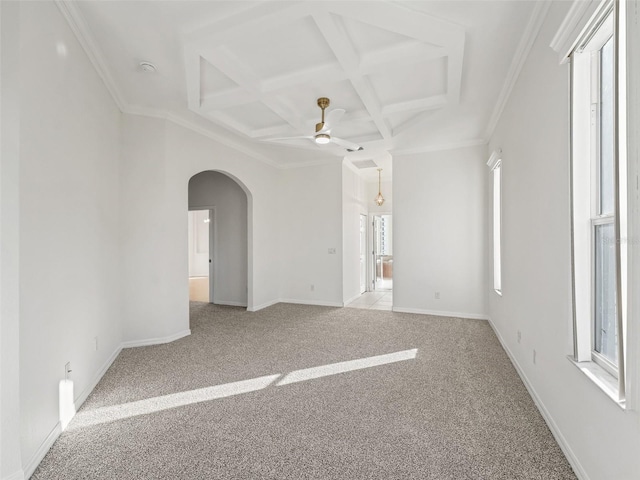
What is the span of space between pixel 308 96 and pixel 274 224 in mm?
3041

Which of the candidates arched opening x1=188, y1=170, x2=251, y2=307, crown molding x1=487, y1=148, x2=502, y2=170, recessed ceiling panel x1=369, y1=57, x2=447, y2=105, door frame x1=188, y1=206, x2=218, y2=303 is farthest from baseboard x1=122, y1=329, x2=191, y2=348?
crown molding x1=487, y1=148, x2=502, y2=170

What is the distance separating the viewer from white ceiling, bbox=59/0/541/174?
2307 millimetres

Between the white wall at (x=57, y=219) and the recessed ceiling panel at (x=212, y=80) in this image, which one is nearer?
the white wall at (x=57, y=219)

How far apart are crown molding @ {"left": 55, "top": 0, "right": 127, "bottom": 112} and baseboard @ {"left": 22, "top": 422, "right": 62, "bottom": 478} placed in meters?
2.72

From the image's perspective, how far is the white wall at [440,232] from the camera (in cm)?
512

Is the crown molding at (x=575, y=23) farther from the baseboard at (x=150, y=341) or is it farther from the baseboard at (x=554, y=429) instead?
the baseboard at (x=150, y=341)

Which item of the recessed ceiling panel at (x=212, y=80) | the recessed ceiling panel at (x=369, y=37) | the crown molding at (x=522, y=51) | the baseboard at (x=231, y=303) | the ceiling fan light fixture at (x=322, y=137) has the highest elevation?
the recessed ceiling panel at (x=369, y=37)

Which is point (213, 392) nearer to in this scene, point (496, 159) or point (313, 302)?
point (313, 302)

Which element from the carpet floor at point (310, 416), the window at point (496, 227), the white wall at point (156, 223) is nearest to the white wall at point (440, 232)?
the window at point (496, 227)

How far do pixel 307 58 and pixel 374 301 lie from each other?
4.85 metres

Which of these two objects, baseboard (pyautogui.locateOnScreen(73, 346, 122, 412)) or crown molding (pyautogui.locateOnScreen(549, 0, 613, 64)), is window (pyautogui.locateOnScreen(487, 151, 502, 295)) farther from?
→ baseboard (pyautogui.locateOnScreen(73, 346, 122, 412))

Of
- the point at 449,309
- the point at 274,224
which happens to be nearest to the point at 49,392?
the point at 274,224

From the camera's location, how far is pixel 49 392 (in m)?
1.99

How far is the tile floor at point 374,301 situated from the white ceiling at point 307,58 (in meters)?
3.15
